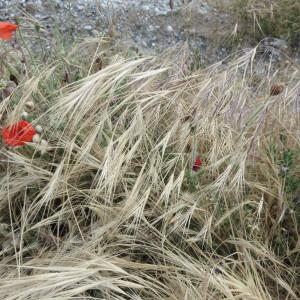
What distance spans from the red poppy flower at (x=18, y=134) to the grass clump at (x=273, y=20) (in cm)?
255

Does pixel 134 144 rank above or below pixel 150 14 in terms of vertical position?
above

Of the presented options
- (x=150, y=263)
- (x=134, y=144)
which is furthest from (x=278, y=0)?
(x=150, y=263)

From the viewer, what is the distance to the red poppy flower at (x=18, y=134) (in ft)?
4.70

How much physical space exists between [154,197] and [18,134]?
17.1 inches

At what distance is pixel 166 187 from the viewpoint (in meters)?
1.43

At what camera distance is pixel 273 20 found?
12.1ft

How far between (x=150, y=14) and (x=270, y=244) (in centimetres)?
288

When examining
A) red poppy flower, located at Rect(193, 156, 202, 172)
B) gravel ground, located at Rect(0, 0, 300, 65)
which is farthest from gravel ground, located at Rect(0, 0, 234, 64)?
red poppy flower, located at Rect(193, 156, 202, 172)

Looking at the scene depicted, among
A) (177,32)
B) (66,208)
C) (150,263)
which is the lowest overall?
(177,32)

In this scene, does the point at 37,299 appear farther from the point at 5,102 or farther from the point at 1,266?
the point at 5,102

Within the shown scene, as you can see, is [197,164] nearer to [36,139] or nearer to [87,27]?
[36,139]

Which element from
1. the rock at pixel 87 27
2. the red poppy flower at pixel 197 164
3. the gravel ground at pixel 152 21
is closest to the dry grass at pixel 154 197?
the red poppy flower at pixel 197 164

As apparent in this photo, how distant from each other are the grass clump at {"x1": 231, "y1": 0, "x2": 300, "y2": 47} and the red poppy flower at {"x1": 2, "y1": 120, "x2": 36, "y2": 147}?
2.55 m

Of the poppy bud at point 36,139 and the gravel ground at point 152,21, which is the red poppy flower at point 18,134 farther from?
the gravel ground at point 152,21
